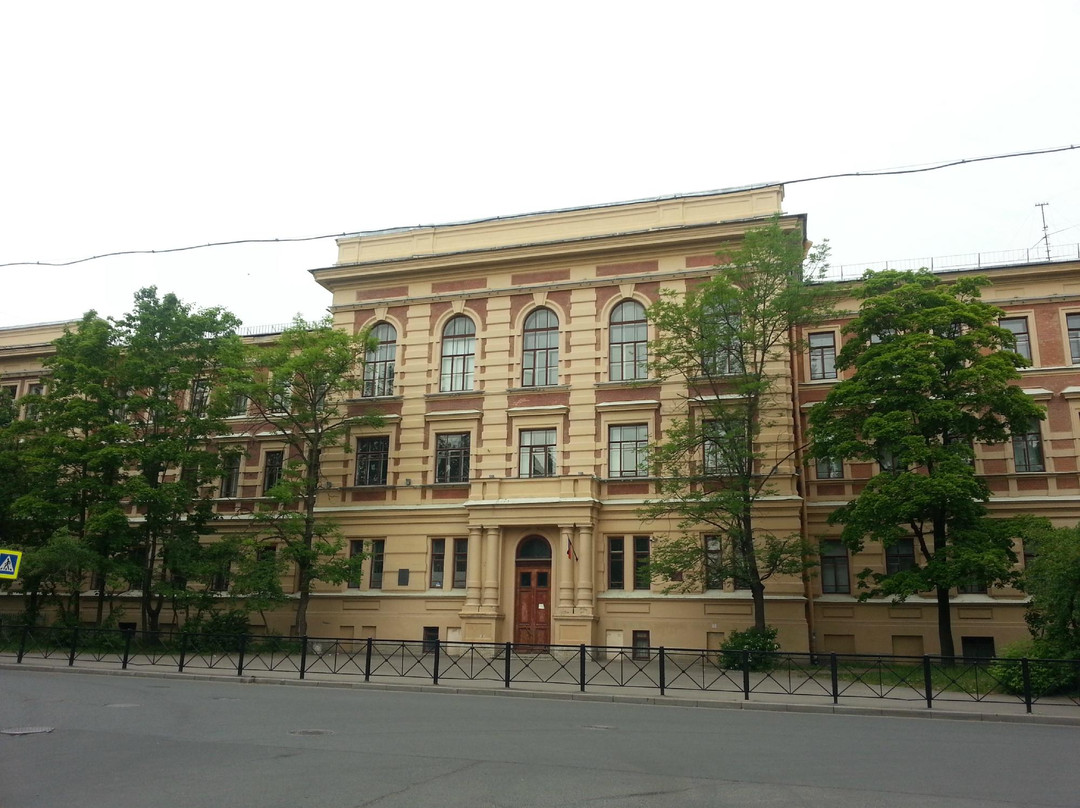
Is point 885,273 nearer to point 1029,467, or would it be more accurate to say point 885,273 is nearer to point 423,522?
point 1029,467

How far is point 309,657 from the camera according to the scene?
27.4 meters

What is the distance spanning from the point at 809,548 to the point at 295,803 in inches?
857

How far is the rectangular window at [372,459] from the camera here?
35156mm

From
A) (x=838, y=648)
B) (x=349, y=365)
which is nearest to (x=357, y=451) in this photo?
(x=349, y=365)

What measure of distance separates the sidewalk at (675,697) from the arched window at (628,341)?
1415cm

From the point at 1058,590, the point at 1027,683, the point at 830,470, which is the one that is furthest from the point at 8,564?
the point at 830,470

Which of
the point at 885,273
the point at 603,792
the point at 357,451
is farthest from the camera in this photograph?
the point at 357,451

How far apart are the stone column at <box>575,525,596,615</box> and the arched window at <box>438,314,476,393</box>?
324 inches

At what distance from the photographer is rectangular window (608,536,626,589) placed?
3141 centimetres

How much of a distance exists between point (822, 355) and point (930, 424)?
8.68m

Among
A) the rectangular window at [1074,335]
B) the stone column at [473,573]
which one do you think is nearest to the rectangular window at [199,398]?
the stone column at [473,573]

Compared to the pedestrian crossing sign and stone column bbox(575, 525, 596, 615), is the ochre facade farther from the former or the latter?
the pedestrian crossing sign

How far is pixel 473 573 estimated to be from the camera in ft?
104

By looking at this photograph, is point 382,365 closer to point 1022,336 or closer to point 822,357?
point 822,357
